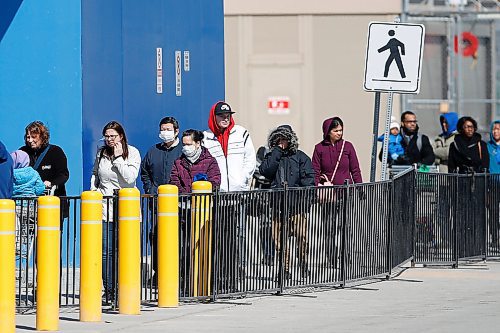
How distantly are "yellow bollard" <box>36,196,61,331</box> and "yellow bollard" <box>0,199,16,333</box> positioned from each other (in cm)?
44

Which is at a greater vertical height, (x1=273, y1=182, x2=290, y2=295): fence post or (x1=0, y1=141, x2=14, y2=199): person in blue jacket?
(x1=0, y1=141, x2=14, y2=199): person in blue jacket

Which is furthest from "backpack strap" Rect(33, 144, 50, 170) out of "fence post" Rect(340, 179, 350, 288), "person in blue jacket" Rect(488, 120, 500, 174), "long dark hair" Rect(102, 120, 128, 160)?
"person in blue jacket" Rect(488, 120, 500, 174)

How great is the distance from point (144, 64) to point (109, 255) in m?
6.09

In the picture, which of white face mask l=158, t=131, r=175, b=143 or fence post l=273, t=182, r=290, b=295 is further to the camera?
white face mask l=158, t=131, r=175, b=143

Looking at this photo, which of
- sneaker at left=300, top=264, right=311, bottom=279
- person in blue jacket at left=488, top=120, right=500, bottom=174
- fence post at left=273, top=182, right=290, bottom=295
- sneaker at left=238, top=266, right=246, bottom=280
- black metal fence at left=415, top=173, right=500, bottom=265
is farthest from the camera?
person in blue jacket at left=488, top=120, right=500, bottom=174

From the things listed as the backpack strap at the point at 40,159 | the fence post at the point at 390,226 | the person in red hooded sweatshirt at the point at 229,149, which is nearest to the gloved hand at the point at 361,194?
the fence post at the point at 390,226

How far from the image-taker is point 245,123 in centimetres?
3338

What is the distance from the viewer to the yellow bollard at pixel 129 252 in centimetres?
1345

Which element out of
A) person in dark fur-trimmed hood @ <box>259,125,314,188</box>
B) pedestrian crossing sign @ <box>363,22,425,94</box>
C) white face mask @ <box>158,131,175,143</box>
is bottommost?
person in dark fur-trimmed hood @ <box>259,125,314,188</box>

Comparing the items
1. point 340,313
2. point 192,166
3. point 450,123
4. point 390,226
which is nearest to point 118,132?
point 192,166

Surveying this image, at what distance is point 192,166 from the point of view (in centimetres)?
1555

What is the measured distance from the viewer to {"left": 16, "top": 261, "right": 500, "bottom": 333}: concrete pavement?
12.6m

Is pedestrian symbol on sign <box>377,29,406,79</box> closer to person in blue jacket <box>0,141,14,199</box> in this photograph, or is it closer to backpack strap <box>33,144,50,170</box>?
backpack strap <box>33,144,50,170</box>

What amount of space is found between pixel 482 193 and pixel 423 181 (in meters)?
1.60
